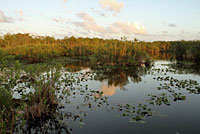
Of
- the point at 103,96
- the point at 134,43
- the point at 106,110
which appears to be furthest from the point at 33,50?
the point at 106,110

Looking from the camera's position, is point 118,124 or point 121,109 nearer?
point 118,124

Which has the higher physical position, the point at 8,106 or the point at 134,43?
the point at 134,43

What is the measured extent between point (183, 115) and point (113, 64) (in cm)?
1753

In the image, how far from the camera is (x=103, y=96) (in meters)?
10.9

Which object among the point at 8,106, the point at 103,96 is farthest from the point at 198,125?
the point at 8,106

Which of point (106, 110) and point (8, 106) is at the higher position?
point (8, 106)

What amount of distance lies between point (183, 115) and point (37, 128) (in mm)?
7152

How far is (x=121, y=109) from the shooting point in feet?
28.2

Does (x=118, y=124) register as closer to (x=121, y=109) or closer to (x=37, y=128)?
(x=121, y=109)

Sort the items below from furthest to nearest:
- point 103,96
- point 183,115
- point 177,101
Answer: point 103,96 → point 177,101 → point 183,115

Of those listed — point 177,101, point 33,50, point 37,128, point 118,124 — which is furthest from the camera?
point 33,50

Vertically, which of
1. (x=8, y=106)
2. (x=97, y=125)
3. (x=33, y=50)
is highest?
(x=33, y=50)

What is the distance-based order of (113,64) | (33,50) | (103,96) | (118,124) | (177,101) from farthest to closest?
(33,50)
(113,64)
(103,96)
(177,101)
(118,124)

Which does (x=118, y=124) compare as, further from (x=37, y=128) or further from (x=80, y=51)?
(x=80, y=51)
